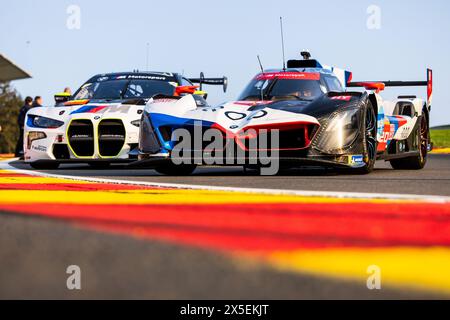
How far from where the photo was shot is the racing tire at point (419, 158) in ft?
38.7

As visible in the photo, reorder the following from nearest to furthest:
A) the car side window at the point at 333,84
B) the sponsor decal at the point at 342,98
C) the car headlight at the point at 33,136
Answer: the sponsor decal at the point at 342,98
the car side window at the point at 333,84
the car headlight at the point at 33,136

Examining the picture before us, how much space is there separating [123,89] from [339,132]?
15.8 feet

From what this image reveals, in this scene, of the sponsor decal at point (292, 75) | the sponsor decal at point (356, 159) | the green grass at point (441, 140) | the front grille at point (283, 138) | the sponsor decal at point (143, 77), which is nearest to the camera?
the front grille at point (283, 138)

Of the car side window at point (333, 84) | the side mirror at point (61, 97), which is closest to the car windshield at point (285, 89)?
the car side window at point (333, 84)

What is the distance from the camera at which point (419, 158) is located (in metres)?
11.8

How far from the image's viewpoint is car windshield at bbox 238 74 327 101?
9.78 metres

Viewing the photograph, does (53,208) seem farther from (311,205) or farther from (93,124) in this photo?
(93,124)

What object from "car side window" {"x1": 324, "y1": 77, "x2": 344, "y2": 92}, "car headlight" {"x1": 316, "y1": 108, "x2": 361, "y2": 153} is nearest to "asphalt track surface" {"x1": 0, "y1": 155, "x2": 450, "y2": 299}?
"car headlight" {"x1": 316, "y1": 108, "x2": 361, "y2": 153}

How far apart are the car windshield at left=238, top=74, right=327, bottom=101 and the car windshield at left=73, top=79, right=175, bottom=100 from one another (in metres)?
2.61

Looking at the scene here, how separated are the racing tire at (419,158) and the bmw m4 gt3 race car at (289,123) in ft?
4.62

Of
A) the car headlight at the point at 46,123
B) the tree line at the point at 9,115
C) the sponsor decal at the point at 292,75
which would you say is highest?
the sponsor decal at the point at 292,75

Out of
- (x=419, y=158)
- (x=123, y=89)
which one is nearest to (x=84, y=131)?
(x=123, y=89)

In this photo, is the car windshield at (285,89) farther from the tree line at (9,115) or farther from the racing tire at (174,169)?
the tree line at (9,115)
